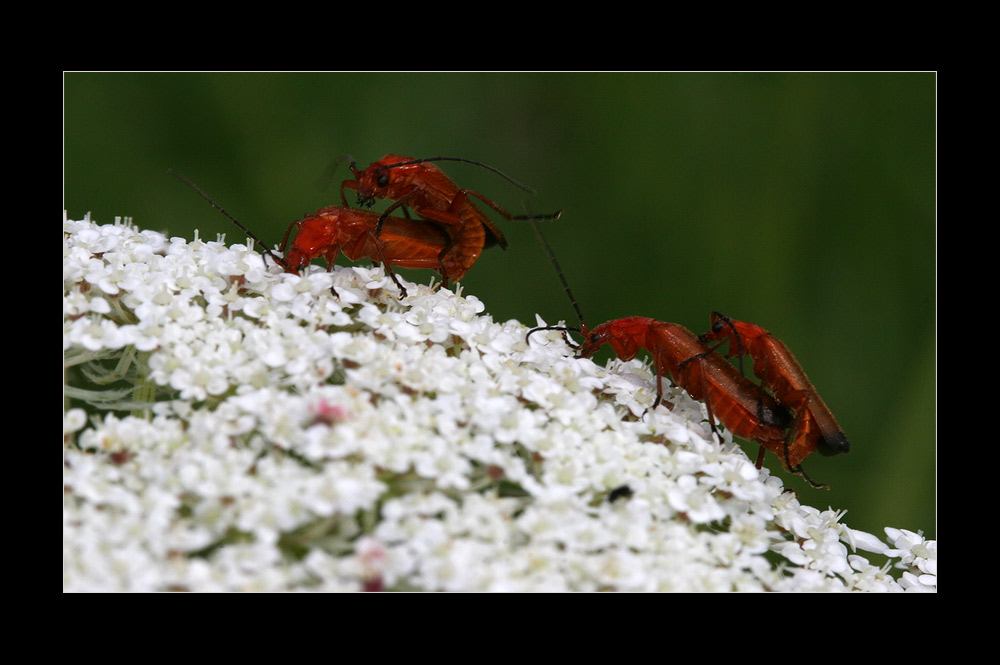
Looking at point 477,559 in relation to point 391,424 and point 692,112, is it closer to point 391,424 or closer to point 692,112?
point 391,424

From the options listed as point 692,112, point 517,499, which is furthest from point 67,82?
point 692,112

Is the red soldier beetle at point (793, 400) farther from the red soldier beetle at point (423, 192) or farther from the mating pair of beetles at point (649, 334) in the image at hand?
the red soldier beetle at point (423, 192)

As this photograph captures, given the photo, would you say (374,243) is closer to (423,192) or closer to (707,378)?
(423,192)

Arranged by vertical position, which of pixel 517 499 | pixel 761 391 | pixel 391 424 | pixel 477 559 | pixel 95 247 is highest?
pixel 95 247

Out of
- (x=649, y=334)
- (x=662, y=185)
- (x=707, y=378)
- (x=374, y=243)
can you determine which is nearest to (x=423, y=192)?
(x=374, y=243)

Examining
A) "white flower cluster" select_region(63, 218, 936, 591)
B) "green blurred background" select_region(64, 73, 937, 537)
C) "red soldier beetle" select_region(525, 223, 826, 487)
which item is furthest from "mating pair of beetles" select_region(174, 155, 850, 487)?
"green blurred background" select_region(64, 73, 937, 537)

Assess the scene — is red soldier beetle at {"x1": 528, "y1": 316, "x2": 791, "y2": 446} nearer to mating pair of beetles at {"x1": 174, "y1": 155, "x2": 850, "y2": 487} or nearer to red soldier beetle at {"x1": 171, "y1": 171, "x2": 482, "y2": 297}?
mating pair of beetles at {"x1": 174, "y1": 155, "x2": 850, "y2": 487}

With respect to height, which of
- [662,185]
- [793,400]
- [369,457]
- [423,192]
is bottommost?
[369,457]
